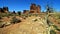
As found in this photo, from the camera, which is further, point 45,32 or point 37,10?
point 37,10

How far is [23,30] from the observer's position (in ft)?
38.2

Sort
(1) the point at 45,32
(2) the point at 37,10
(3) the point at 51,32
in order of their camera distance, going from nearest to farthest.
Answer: (3) the point at 51,32 < (1) the point at 45,32 < (2) the point at 37,10

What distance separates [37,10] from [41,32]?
85.7 m

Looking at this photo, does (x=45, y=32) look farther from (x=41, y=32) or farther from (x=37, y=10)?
(x=37, y=10)

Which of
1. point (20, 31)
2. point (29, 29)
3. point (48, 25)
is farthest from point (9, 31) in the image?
point (48, 25)

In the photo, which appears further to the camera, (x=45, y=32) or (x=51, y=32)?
(x=45, y=32)

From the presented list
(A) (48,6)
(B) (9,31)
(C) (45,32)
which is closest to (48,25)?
(C) (45,32)

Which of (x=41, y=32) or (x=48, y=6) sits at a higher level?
(x=48, y=6)

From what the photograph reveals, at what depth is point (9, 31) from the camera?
38.8ft

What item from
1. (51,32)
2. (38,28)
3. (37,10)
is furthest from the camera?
(37,10)

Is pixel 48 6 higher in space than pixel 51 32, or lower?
higher

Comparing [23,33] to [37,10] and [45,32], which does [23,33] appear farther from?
[37,10]

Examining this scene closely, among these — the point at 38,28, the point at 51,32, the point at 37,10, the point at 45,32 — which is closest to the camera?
the point at 51,32

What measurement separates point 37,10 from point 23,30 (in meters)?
85.8
